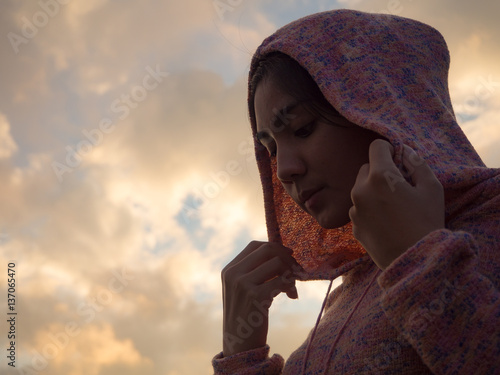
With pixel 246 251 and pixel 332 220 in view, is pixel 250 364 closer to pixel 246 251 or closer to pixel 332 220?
pixel 246 251

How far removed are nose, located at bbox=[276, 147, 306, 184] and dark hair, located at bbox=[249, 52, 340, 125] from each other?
0.17 meters

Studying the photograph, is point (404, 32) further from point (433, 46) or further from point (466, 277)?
point (466, 277)

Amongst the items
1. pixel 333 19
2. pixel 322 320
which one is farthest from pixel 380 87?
pixel 322 320

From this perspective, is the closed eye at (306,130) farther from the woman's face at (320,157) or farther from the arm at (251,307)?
the arm at (251,307)

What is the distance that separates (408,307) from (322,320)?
2.62 feet

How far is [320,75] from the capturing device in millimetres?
1748

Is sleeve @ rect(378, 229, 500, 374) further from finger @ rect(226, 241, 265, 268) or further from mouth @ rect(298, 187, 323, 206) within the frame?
finger @ rect(226, 241, 265, 268)

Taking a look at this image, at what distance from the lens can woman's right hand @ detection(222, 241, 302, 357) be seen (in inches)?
75.4

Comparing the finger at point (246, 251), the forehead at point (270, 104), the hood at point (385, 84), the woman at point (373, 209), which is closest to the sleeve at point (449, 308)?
the woman at point (373, 209)

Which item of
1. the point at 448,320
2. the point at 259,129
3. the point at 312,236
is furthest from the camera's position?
the point at 312,236

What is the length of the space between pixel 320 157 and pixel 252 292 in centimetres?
65

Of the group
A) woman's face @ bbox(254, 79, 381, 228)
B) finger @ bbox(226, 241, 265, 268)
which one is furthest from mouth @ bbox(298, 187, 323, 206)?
finger @ bbox(226, 241, 265, 268)

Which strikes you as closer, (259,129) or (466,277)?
(466,277)

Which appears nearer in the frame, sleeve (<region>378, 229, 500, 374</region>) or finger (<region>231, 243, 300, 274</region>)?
sleeve (<region>378, 229, 500, 374</region>)
